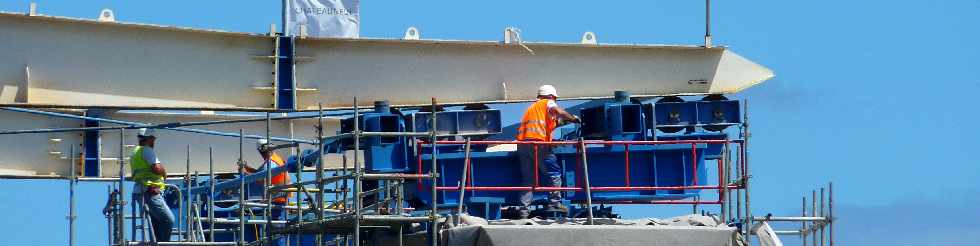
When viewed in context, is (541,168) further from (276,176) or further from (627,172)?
(276,176)

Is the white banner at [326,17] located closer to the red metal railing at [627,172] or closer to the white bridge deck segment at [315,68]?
the white bridge deck segment at [315,68]

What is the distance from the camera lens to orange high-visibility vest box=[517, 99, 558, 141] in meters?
27.9

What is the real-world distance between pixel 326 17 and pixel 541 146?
18.3ft

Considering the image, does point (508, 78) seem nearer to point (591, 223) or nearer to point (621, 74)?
point (621, 74)

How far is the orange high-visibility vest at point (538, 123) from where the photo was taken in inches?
1097

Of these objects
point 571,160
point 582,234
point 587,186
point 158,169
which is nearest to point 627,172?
point 571,160

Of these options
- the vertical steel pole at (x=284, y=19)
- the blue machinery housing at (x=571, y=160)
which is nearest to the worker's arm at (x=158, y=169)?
the blue machinery housing at (x=571, y=160)

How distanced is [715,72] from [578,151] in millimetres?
5308

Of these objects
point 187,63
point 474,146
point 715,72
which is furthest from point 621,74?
point 187,63

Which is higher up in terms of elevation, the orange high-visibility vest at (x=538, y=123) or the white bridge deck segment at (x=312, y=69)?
the white bridge deck segment at (x=312, y=69)

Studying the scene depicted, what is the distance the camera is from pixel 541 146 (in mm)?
27766

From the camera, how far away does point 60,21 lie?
1208 inches

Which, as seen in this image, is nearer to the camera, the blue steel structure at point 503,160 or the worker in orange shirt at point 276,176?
the blue steel structure at point 503,160

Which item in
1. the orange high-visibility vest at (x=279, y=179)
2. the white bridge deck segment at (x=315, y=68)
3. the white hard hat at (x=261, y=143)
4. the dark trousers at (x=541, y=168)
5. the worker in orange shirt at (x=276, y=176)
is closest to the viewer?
the dark trousers at (x=541, y=168)
